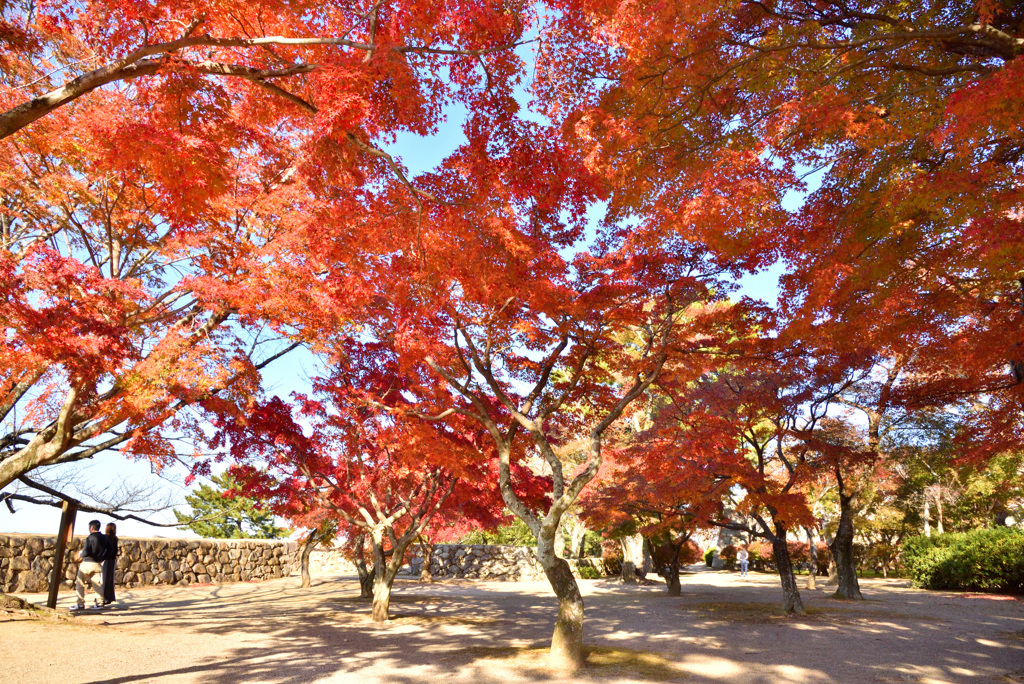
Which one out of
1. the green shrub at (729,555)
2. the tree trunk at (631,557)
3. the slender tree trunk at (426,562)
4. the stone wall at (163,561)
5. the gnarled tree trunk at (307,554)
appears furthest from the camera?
the green shrub at (729,555)

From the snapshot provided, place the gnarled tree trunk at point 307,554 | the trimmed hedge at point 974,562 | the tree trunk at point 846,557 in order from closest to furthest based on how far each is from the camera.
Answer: the tree trunk at point 846,557, the trimmed hedge at point 974,562, the gnarled tree trunk at point 307,554

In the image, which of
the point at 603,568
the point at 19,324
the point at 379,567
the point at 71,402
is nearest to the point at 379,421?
the point at 379,567

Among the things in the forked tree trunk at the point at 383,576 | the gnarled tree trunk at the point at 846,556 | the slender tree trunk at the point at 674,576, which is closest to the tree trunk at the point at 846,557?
the gnarled tree trunk at the point at 846,556

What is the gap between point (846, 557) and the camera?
1344 centimetres

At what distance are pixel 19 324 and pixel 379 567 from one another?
6.61m

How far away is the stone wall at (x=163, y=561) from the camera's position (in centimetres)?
1180

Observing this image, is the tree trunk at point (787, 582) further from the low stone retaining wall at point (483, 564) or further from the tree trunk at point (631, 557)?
the low stone retaining wall at point (483, 564)

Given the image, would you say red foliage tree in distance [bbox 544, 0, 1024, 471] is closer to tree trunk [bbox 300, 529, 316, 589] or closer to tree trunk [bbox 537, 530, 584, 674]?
tree trunk [bbox 537, 530, 584, 674]

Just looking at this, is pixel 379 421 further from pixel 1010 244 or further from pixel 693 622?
pixel 1010 244

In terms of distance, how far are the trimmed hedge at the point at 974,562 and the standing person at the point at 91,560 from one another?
63.5 feet

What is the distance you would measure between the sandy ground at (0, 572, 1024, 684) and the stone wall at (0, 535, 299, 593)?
3.91 ft

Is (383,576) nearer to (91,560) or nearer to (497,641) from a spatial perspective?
(497,641)

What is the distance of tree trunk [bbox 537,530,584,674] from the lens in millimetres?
6426

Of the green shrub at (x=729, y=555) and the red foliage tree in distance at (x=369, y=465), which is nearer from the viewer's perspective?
the red foliage tree in distance at (x=369, y=465)
